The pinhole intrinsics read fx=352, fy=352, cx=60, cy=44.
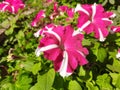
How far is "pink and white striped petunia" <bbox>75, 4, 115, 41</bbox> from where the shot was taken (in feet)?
5.22

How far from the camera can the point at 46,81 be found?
1.47 m

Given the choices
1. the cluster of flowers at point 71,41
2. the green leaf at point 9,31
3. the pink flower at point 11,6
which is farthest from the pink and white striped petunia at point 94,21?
the pink flower at point 11,6

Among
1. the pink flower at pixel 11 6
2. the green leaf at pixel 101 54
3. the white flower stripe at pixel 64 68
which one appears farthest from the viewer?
the pink flower at pixel 11 6

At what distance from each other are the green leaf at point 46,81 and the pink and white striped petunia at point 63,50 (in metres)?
0.08

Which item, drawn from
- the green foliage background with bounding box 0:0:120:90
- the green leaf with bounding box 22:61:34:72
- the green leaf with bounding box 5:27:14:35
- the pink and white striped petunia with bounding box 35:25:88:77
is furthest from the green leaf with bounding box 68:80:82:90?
the green leaf with bounding box 5:27:14:35

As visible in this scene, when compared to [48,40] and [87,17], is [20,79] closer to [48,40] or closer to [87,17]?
[48,40]

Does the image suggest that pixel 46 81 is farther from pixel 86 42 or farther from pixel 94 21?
pixel 94 21

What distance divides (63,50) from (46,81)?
15 cm

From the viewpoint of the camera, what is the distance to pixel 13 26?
2.56 m

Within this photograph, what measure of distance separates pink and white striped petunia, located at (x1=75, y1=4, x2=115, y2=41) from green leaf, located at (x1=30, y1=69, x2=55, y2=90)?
0.25 meters

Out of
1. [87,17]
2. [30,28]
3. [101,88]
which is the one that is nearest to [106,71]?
[101,88]

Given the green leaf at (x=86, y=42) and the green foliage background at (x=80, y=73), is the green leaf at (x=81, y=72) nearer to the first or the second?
the green foliage background at (x=80, y=73)

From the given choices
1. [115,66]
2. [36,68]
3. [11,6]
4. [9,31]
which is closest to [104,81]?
[115,66]

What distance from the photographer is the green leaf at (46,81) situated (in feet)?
4.78
